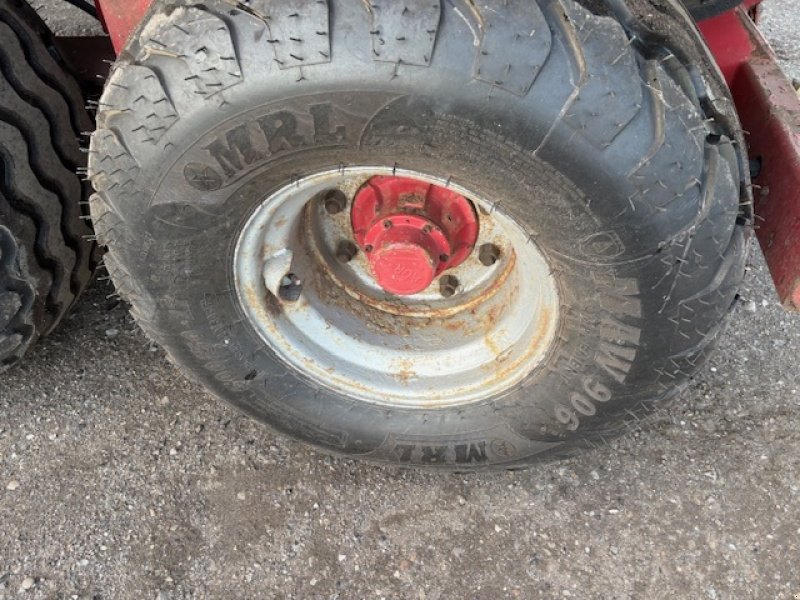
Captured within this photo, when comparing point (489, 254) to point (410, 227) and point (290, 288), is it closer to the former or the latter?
point (410, 227)

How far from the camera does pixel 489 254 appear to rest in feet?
6.54

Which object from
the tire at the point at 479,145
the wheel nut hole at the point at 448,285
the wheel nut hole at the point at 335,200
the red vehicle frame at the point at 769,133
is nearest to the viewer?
the tire at the point at 479,145

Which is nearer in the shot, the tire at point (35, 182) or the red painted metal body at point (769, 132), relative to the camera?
the red painted metal body at point (769, 132)

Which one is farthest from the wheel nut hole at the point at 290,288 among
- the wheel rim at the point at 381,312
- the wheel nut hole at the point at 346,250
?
the wheel nut hole at the point at 346,250

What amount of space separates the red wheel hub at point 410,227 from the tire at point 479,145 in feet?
0.98

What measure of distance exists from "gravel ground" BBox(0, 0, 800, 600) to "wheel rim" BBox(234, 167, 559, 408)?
0.45 m

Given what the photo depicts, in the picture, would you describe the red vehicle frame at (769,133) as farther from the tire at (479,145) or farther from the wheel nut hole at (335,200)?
the wheel nut hole at (335,200)

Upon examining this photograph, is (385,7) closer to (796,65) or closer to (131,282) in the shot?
(131,282)

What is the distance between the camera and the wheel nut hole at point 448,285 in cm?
208

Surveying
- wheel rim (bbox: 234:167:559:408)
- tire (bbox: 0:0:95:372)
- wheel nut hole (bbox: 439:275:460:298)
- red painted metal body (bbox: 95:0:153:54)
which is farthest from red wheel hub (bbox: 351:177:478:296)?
tire (bbox: 0:0:95:372)

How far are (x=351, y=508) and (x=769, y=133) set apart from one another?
5.17 ft

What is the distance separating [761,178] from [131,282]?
1.61 metres

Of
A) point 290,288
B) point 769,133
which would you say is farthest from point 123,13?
point 769,133

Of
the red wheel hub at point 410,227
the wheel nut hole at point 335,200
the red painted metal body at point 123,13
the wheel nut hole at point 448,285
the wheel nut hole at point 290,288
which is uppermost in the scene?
the red painted metal body at point 123,13
